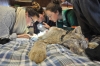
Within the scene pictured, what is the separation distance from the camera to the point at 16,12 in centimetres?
156

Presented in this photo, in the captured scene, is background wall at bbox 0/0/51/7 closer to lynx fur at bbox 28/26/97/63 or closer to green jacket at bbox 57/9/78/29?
green jacket at bbox 57/9/78/29

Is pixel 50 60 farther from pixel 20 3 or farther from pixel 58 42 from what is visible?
pixel 20 3

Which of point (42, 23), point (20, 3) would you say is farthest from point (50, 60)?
point (20, 3)

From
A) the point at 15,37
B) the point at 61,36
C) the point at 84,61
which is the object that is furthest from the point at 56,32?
the point at 84,61

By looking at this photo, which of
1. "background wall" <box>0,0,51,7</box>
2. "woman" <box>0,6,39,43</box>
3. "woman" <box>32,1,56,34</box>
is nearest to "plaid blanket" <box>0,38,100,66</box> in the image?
"woman" <box>0,6,39,43</box>

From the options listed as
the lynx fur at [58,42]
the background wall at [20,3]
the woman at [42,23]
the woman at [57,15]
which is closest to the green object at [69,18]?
the woman at [57,15]

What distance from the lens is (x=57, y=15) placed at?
5.08 feet

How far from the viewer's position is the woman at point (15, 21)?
137 centimetres

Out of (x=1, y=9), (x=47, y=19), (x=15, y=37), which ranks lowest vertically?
(x=15, y=37)

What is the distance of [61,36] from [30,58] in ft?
1.36

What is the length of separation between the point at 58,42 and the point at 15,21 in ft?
1.92

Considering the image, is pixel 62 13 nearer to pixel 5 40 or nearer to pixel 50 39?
pixel 50 39

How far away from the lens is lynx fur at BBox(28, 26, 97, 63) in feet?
2.93

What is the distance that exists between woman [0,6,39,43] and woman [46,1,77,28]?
0.15 meters
